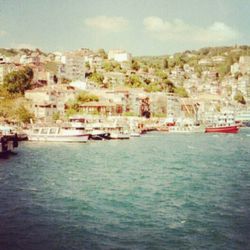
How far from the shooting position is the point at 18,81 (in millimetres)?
12625

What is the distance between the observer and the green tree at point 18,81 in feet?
40.2

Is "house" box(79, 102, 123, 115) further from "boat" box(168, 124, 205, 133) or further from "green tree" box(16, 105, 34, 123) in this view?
"green tree" box(16, 105, 34, 123)

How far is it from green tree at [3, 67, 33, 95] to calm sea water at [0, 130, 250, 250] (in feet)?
21.3

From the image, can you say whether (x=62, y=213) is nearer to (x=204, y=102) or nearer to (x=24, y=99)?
(x=24, y=99)

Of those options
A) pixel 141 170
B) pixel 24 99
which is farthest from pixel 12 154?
pixel 24 99

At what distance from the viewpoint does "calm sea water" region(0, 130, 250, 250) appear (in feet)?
9.30

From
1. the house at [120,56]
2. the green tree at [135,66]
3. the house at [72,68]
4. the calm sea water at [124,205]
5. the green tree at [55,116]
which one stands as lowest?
the calm sea water at [124,205]

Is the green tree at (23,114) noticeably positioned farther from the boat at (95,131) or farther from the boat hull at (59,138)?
the boat hull at (59,138)

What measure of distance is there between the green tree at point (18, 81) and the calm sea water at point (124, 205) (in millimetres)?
6481

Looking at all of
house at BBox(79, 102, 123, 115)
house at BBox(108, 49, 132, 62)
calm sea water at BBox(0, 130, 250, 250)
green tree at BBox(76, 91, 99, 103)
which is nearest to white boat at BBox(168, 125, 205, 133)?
house at BBox(79, 102, 123, 115)

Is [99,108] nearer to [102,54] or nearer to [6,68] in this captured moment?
[6,68]

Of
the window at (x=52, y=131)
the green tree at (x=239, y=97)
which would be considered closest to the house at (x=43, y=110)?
the window at (x=52, y=131)

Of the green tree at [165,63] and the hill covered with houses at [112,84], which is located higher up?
the green tree at [165,63]

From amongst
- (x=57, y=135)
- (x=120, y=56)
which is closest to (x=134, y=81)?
(x=120, y=56)
